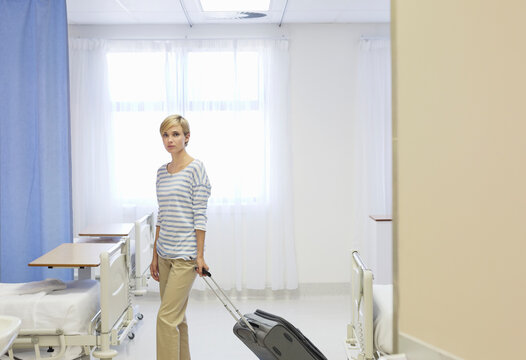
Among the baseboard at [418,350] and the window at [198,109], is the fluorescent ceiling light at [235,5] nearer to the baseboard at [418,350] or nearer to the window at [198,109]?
the window at [198,109]

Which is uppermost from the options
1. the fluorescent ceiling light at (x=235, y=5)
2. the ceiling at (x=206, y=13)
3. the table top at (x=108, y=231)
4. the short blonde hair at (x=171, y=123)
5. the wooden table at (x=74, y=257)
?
the ceiling at (x=206, y=13)

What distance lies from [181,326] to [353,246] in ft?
8.21

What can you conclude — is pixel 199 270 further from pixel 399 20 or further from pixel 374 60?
pixel 374 60

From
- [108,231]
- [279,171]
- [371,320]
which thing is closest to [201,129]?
[279,171]

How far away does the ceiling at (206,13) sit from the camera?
13.7 ft

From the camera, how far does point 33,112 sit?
3.32 m

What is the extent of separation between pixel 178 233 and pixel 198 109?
2.32 m

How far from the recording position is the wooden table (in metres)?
2.84

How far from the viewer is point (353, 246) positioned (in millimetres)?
5000

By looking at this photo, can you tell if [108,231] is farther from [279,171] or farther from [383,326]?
[383,326]

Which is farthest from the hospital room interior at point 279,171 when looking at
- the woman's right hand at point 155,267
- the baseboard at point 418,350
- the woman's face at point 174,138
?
the woman's face at point 174,138

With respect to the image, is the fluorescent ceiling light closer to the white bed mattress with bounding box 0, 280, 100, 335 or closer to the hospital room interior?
the hospital room interior

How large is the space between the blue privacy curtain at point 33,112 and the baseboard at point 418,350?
8.77ft

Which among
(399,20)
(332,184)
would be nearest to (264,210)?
(332,184)
